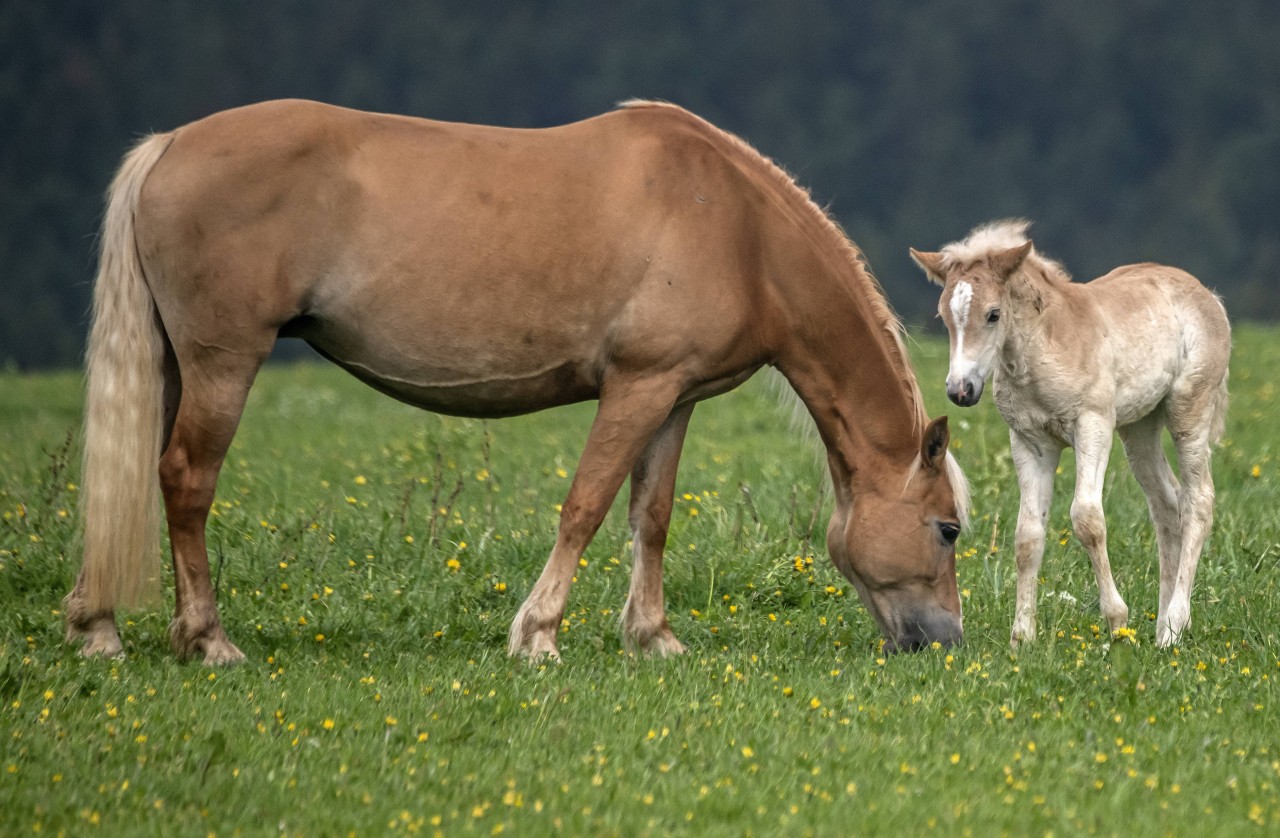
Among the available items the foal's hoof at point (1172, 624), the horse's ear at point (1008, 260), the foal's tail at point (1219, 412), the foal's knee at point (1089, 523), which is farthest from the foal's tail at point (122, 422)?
the foal's tail at point (1219, 412)

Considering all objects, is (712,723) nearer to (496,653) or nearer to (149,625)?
(496,653)

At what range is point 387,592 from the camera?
7.25m

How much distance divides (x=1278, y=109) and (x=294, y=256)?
50.0 m

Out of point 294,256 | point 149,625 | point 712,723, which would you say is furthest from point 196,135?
point 712,723

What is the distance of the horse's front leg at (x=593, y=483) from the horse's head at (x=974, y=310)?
1.13 metres

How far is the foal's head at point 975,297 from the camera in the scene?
5867 mm

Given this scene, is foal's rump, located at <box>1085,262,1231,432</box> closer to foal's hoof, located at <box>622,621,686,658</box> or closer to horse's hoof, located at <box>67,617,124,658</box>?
foal's hoof, located at <box>622,621,686,658</box>

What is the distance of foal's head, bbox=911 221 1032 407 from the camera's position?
5.87 meters

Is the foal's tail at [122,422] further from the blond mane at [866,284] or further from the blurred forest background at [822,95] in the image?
the blurred forest background at [822,95]

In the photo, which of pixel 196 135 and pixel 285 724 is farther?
pixel 196 135

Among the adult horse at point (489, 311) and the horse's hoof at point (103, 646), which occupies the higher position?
the adult horse at point (489, 311)

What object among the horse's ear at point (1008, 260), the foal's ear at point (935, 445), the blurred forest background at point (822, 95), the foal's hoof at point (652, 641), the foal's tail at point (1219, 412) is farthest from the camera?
the blurred forest background at point (822, 95)

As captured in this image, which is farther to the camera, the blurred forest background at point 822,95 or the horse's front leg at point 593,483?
the blurred forest background at point 822,95

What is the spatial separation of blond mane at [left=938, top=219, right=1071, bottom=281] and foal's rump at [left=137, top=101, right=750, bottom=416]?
86cm
